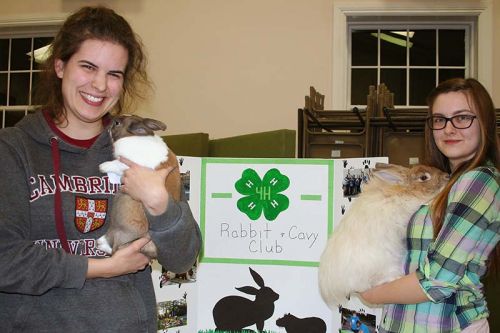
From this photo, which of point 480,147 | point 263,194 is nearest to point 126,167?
point 480,147

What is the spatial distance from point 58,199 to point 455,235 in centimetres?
114

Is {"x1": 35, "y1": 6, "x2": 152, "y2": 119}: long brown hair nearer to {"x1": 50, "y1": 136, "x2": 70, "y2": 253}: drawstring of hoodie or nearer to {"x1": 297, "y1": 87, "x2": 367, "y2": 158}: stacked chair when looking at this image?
{"x1": 50, "y1": 136, "x2": 70, "y2": 253}: drawstring of hoodie

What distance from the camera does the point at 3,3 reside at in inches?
209

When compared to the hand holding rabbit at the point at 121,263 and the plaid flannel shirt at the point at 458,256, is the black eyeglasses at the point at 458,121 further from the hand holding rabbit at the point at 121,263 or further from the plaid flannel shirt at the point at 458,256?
the hand holding rabbit at the point at 121,263

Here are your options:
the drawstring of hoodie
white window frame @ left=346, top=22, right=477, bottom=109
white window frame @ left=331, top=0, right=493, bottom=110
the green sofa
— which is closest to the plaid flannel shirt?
the drawstring of hoodie

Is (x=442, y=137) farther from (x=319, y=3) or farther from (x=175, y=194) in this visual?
(x=319, y=3)

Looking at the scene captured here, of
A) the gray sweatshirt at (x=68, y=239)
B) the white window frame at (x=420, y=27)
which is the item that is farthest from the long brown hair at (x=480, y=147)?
the white window frame at (x=420, y=27)

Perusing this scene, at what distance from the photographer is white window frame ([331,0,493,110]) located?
4570mm

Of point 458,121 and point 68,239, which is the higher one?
point 458,121

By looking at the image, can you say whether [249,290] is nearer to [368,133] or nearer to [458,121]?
[368,133]

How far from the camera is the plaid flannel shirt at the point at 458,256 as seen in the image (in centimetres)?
145

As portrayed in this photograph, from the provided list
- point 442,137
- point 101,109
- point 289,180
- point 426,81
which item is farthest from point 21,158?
point 426,81

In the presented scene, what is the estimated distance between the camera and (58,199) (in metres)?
1.35

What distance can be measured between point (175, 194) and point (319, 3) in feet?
12.2
